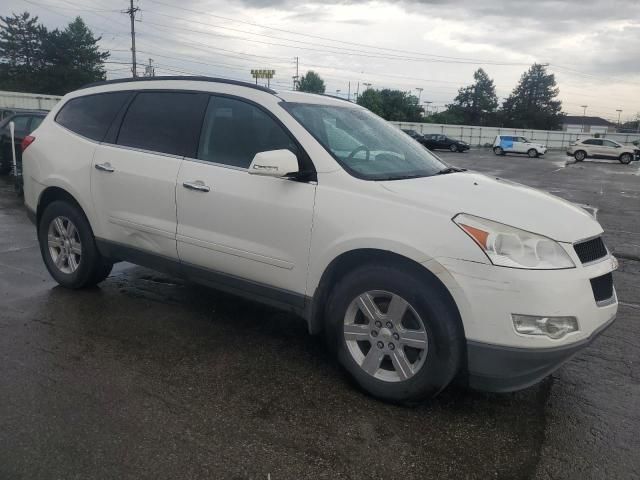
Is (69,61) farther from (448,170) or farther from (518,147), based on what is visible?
(448,170)

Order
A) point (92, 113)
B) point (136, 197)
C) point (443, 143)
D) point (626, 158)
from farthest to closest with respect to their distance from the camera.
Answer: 1. point (443, 143)
2. point (626, 158)
3. point (92, 113)
4. point (136, 197)

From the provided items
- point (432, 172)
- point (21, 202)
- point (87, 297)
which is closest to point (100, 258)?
point (87, 297)

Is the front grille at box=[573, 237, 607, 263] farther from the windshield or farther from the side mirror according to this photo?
the side mirror

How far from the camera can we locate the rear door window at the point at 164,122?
4070 millimetres

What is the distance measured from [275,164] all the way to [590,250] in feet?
6.15

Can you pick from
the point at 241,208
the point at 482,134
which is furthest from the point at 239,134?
the point at 482,134

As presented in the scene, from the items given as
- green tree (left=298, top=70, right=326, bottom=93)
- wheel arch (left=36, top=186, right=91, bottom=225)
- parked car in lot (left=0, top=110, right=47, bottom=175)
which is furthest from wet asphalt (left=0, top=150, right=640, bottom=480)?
green tree (left=298, top=70, right=326, bottom=93)

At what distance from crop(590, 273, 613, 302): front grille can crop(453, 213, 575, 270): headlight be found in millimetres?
228

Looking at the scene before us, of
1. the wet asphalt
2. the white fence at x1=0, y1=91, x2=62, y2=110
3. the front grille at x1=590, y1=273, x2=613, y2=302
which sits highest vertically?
the white fence at x1=0, y1=91, x2=62, y2=110

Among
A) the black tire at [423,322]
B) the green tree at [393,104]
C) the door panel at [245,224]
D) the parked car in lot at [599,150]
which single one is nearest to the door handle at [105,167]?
the door panel at [245,224]

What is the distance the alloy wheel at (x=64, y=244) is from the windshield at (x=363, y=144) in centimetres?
239

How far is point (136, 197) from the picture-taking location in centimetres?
424

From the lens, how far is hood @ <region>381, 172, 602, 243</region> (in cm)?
298

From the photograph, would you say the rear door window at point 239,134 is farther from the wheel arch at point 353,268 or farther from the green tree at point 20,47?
the green tree at point 20,47
